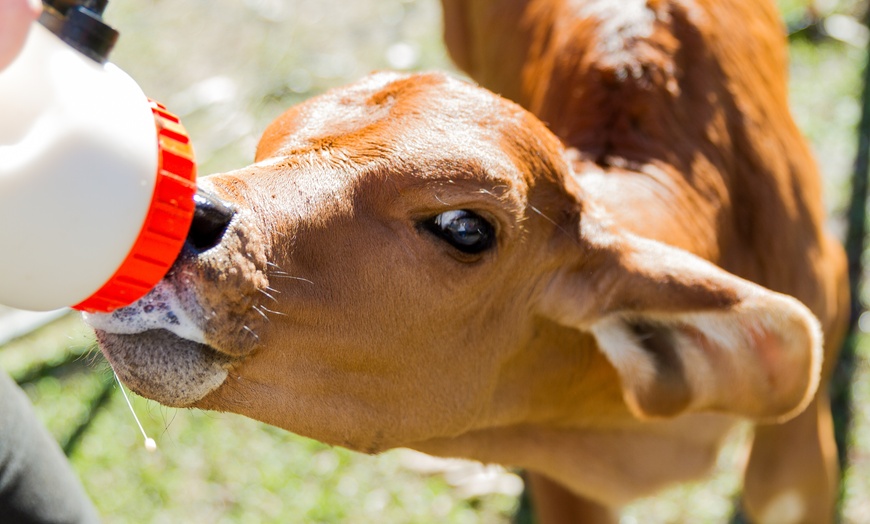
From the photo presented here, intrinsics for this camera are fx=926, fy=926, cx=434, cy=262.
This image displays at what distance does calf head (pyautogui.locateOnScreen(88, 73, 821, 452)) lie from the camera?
240cm

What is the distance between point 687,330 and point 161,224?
1775mm

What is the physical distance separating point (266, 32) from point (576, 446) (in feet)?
20.3

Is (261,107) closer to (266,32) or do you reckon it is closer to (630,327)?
(266,32)

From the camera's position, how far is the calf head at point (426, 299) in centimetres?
240

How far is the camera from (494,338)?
2949mm

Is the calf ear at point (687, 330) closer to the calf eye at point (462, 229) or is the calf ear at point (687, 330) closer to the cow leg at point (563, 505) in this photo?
the calf eye at point (462, 229)

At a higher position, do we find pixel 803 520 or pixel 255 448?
pixel 803 520

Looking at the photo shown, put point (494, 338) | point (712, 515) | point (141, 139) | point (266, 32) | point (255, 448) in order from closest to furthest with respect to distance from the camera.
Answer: point (141, 139) < point (494, 338) < point (712, 515) < point (255, 448) < point (266, 32)

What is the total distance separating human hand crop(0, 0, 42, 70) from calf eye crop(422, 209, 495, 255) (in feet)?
3.98

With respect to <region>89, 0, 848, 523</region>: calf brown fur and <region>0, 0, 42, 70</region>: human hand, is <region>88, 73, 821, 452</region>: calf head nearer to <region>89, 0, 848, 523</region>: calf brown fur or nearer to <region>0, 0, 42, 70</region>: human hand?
<region>89, 0, 848, 523</region>: calf brown fur

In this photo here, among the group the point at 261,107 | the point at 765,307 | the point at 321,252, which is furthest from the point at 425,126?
the point at 261,107

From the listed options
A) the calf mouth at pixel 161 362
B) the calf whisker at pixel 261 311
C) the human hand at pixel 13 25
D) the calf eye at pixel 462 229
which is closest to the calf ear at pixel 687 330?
the calf eye at pixel 462 229

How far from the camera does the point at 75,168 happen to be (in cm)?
172

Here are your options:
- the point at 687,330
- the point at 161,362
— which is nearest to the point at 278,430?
the point at 687,330
